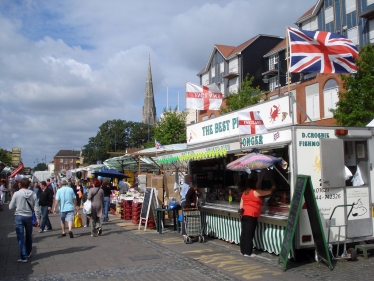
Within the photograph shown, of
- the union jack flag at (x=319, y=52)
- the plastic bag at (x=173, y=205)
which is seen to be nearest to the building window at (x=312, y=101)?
the plastic bag at (x=173, y=205)

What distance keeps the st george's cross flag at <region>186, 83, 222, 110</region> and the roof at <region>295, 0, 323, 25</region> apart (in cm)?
2313

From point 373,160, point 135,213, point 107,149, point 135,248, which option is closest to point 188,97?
point 135,213

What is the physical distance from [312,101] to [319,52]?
68.9 feet

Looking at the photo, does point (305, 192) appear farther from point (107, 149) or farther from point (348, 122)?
point (107, 149)

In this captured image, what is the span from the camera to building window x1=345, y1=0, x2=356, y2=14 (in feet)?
101

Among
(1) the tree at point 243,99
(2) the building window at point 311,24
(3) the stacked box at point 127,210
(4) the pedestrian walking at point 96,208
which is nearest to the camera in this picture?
(4) the pedestrian walking at point 96,208

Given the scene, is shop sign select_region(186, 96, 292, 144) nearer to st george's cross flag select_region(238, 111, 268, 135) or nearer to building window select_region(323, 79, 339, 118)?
st george's cross flag select_region(238, 111, 268, 135)

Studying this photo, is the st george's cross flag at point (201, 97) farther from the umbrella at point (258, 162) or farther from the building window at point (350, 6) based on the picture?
the building window at point (350, 6)

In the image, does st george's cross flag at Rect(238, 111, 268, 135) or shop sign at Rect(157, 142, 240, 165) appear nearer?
st george's cross flag at Rect(238, 111, 268, 135)

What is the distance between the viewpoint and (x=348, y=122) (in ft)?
62.3

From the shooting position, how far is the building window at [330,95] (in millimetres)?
27969

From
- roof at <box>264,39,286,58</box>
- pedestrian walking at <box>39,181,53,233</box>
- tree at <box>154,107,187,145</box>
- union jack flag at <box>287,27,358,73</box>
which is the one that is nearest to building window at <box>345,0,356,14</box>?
roof at <box>264,39,286,58</box>

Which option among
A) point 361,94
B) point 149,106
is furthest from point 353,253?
point 149,106

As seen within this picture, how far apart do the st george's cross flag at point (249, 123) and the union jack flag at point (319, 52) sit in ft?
4.57
